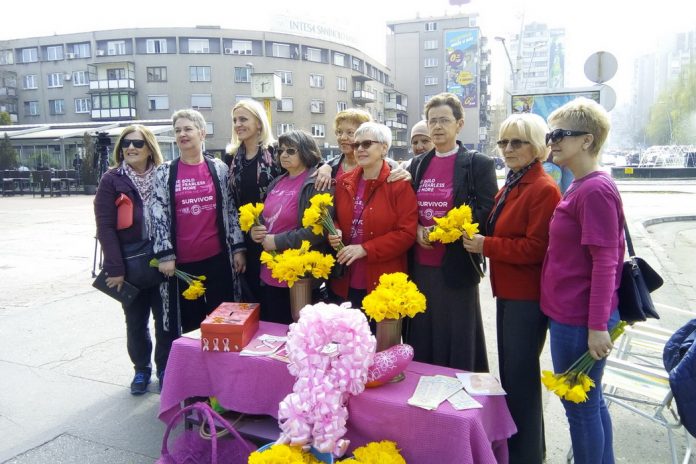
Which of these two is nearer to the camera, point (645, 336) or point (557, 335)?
point (557, 335)

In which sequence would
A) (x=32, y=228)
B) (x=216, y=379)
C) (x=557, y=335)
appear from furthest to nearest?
(x=32, y=228), (x=216, y=379), (x=557, y=335)

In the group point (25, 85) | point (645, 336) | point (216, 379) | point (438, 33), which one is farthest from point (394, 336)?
point (438, 33)

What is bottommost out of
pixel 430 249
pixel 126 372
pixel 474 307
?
pixel 126 372

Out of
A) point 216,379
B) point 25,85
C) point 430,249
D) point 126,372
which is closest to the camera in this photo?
point 216,379

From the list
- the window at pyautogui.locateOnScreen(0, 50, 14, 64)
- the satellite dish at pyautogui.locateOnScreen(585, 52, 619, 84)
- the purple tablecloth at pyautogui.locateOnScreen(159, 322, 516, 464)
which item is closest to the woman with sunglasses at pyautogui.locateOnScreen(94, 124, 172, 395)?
the purple tablecloth at pyautogui.locateOnScreen(159, 322, 516, 464)

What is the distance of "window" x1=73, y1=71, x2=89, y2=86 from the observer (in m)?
53.6

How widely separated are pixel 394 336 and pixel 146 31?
57.2 metres

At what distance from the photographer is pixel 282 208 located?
142 inches

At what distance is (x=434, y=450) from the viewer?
2.21 meters

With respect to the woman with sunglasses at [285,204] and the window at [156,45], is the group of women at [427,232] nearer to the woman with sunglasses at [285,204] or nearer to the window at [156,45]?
the woman with sunglasses at [285,204]

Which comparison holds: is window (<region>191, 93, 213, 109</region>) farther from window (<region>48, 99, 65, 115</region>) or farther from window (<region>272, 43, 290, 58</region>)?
window (<region>48, 99, 65, 115</region>)

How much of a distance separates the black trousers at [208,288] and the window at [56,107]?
199ft

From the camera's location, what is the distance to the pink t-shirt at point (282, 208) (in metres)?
3.59

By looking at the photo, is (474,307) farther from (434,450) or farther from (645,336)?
(645,336)
